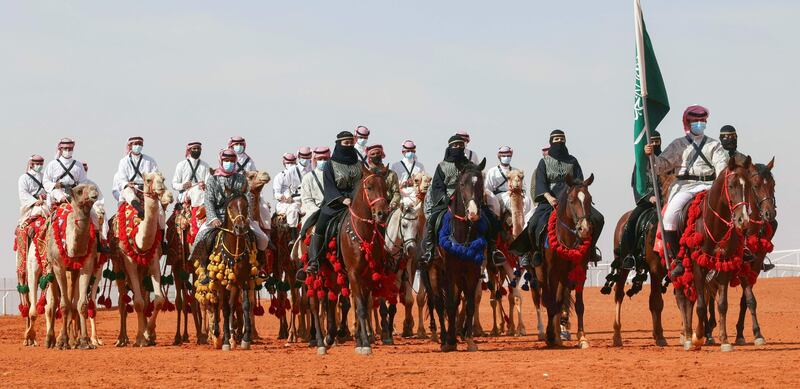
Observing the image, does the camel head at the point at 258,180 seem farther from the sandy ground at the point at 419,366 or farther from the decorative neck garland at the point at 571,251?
the decorative neck garland at the point at 571,251

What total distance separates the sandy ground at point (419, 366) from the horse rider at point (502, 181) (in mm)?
2466

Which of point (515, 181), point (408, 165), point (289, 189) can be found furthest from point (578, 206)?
point (289, 189)

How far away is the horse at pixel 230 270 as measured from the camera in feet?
76.2

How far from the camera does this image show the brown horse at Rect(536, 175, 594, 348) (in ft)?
70.2

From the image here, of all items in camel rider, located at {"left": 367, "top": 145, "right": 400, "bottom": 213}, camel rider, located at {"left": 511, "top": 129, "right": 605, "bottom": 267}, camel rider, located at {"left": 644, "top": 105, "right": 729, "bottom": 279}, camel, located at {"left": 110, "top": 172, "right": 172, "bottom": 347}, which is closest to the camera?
camel rider, located at {"left": 644, "top": 105, "right": 729, "bottom": 279}

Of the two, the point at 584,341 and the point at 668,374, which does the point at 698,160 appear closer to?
the point at 584,341

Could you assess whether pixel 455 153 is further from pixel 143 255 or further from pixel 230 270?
pixel 143 255

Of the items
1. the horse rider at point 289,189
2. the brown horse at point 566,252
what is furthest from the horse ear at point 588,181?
the horse rider at point 289,189

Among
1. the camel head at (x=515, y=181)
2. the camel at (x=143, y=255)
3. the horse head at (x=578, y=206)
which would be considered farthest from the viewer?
the camel head at (x=515, y=181)

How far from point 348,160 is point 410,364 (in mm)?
4355

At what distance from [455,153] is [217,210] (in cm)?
395

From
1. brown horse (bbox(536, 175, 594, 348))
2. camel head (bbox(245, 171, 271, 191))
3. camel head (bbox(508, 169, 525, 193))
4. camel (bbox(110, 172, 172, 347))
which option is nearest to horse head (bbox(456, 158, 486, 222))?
brown horse (bbox(536, 175, 594, 348))

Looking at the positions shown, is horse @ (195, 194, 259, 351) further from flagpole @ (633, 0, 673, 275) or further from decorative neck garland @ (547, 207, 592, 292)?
flagpole @ (633, 0, 673, 275)

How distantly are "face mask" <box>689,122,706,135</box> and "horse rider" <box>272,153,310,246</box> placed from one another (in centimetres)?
905
